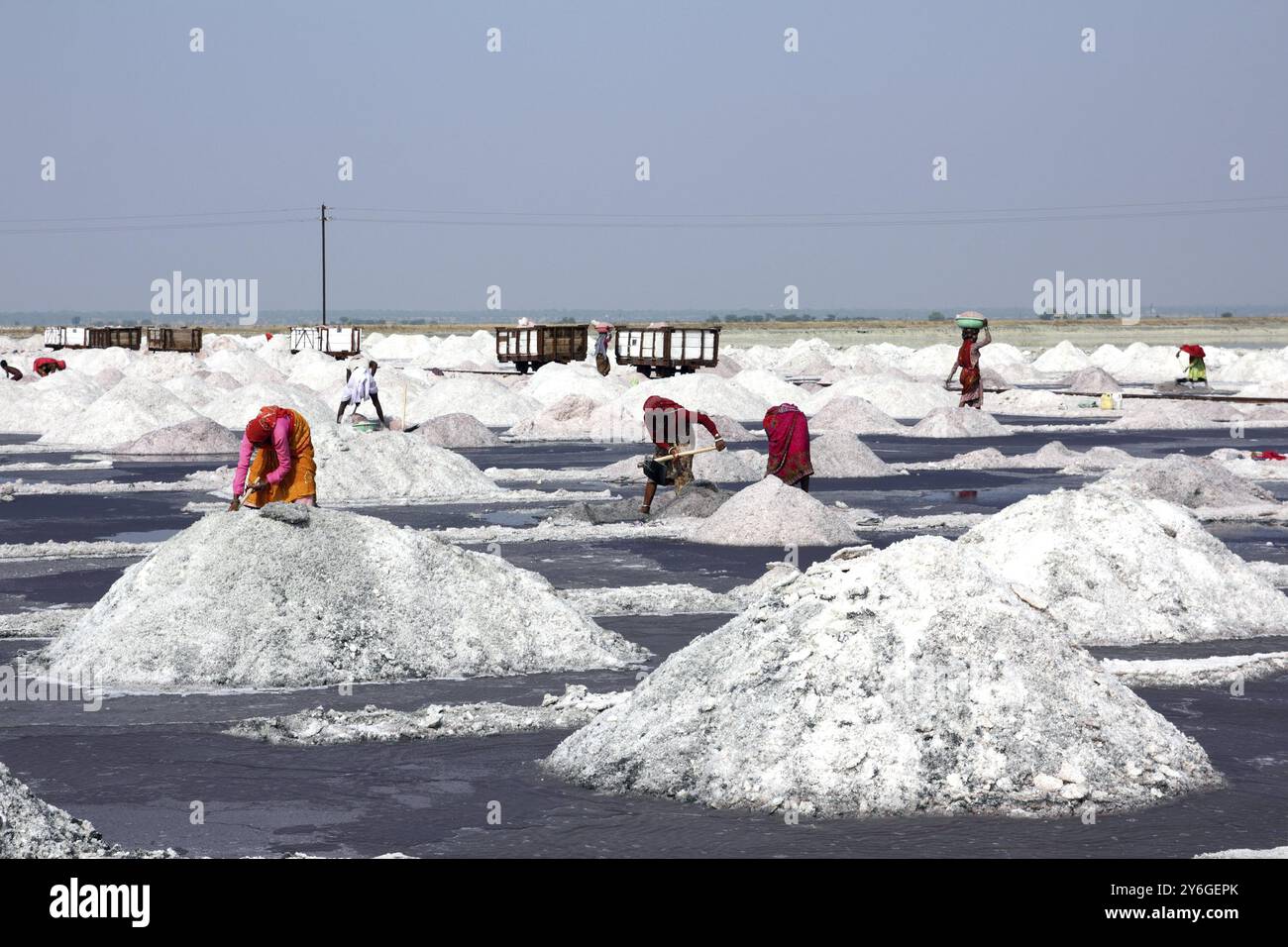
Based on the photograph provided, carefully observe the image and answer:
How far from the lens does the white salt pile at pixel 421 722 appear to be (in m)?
8.50

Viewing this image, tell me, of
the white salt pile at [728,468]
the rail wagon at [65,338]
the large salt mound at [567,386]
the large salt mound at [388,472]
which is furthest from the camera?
the rail wagon at [65,338]

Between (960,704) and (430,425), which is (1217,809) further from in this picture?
(430,425)

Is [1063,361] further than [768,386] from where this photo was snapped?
Yes

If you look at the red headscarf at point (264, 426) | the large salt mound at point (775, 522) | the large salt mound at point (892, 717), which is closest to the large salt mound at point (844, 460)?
the large salt mound at point (775, 522)

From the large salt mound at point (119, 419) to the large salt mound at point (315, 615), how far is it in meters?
18.4

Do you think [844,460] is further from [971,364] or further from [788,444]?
[971,364]

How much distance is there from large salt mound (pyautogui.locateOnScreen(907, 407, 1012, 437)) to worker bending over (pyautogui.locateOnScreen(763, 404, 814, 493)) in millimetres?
13716

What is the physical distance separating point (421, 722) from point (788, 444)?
8.39 m

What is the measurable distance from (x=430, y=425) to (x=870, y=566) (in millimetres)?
21483

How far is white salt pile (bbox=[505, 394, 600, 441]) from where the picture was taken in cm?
3075

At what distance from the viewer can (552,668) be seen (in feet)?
33.7

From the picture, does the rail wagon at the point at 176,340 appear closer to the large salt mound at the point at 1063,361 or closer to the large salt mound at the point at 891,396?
the large salt mound at the point at 1063,361

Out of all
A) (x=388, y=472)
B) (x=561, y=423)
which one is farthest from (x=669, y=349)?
(x=388, y=472)

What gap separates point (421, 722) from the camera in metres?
8.64
